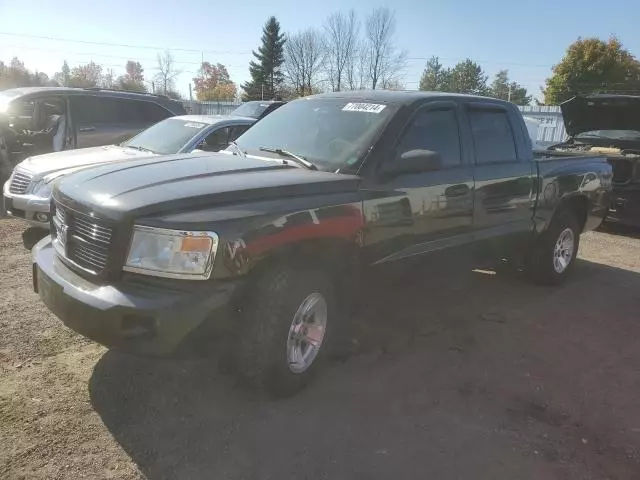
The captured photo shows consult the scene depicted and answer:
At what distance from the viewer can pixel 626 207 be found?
28.2ft

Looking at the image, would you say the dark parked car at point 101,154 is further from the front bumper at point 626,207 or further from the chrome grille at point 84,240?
the front bumper at point 626,207

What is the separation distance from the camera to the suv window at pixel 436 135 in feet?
12.9

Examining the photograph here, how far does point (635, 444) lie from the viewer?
3104mm

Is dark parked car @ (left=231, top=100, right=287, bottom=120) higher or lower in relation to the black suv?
higher

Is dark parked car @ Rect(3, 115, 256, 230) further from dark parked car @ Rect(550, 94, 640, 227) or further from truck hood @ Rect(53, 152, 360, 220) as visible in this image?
dark parked car @ Rect(550, 94, 640, 227)

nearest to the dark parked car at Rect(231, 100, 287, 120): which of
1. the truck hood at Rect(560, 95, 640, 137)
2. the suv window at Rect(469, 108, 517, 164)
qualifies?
the truck hood at Rect(560, 95, 640, 137)

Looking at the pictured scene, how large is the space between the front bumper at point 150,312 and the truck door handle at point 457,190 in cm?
198

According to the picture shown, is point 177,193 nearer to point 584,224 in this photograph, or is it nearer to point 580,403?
point 580,403

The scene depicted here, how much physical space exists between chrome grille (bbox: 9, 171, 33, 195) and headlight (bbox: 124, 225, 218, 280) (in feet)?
14.3

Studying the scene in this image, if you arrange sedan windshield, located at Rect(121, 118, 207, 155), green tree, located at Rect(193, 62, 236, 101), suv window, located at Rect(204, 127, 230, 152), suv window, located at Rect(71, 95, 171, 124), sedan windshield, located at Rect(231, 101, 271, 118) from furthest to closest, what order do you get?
green tree, located at Rect(193, 62, 236, 101) → sedan windshield, located at Rect(231, 101, 271, 118) → suv window, located at Rect(71, 95, 171, 124) → suv window, located at Rect(204, 127, 230, 152) → sedan windshield, located at Rect(121, 118, 207, 155)

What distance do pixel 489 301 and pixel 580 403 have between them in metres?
1.94

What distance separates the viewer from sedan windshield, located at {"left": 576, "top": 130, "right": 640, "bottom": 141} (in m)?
9.37

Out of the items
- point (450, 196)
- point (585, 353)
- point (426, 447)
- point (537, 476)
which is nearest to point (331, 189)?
point (450, 196)

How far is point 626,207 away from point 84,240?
8.33m
